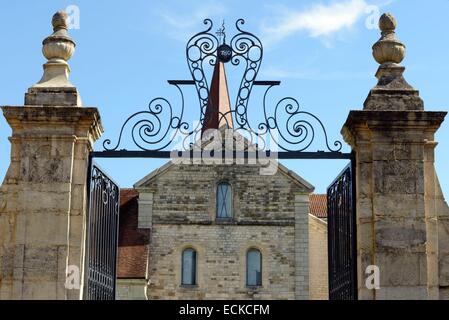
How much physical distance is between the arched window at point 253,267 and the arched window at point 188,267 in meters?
1.84

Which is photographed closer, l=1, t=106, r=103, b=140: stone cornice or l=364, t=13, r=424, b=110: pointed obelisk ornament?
l=1, t=106, r=103, b=140: stone cornice

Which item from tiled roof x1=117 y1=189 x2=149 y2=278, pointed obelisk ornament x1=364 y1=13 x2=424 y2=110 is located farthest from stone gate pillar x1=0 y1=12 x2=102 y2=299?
tiled roof x1=117 y1=189 x2=149 y2=278

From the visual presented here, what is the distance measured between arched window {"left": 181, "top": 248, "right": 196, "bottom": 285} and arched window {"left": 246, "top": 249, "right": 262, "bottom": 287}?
184 cm

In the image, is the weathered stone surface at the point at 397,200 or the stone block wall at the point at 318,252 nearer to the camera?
the weathered stone surface at the point at 397,200

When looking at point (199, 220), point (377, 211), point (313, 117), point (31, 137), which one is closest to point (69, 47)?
point (31, 137)

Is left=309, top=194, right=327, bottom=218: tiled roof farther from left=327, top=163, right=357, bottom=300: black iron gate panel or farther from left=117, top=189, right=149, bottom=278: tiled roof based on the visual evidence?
left=327, top=163, right=357, bottom=300: black iron gate panel

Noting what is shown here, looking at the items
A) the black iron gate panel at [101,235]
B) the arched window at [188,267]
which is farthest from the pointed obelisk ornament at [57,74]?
the arched window at [188,267]

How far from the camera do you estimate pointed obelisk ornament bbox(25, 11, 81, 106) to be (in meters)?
9.36

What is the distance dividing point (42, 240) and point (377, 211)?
11.5 feet

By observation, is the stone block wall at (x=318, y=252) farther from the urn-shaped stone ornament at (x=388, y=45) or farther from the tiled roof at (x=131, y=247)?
the urn-shaped stone ornament at (x=388, y=45)

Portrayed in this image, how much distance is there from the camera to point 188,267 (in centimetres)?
2975

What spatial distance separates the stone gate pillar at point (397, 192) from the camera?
8.96 m

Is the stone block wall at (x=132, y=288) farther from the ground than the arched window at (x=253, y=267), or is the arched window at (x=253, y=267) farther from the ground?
the arched window at (x=253, y=267)

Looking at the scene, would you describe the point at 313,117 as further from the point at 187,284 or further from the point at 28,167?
the point at 187,284
